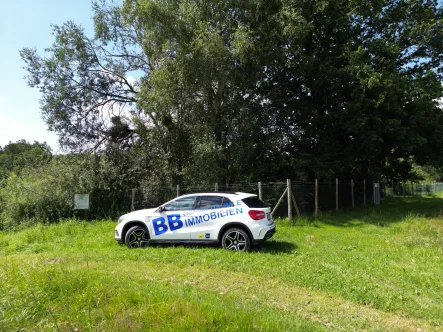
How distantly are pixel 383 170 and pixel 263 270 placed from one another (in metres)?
22.6

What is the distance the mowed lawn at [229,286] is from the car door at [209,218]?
17.5 inches

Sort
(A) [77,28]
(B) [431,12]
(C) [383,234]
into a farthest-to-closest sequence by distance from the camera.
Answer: (B) [431,12]
(A) [77,28]
(C) [383,234]

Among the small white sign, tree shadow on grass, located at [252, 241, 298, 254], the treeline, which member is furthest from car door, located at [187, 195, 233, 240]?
the small white sign

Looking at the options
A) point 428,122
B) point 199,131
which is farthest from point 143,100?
→ point 428,122

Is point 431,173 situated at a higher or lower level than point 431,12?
lower

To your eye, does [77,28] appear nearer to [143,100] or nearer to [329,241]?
[143,100]

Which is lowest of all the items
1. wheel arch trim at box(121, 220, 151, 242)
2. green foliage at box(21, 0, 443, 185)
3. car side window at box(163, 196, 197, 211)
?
wheel arch trim at box(121, 220, 151, 242)

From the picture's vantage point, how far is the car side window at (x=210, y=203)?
838 centimetres

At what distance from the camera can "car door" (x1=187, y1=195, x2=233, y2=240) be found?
27.0ft

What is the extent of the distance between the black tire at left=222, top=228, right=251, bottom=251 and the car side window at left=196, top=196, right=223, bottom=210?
727 millimetres

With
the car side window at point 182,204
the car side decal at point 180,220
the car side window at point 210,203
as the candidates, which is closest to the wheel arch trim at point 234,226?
the car side decal at point 180,220

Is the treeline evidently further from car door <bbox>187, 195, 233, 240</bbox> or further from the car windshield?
the car windshield

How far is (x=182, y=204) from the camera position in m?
8.63

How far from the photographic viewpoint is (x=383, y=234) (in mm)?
11156
